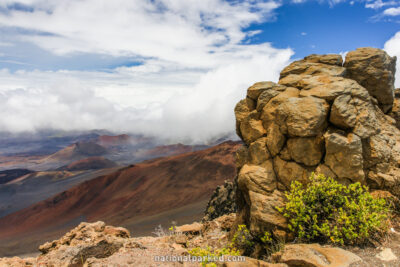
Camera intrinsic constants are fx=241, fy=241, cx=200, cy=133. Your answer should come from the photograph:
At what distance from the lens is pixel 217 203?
18922 mm

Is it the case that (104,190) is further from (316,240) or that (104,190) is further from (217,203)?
(316,240)

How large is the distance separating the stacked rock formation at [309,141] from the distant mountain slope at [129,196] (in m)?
35.8

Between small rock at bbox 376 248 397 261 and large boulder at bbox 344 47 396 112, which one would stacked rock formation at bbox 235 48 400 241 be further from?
small rock at bbox 376 248 397 261

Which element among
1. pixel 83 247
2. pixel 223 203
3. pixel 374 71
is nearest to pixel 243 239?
pixel 83 247

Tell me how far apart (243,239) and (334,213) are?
2.98 m

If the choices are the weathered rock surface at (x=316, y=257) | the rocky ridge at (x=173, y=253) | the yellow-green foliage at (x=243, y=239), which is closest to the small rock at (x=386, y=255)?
the rocky ridge at (x=173, y=253)

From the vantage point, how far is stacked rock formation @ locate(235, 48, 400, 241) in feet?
23.6

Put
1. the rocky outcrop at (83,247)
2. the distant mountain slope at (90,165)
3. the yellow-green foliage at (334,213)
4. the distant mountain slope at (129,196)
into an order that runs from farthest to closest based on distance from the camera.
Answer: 1. the distant mountain slope at (90,165)
2. the distant mountain slope at (129,196)
3. the rocky outcrop at (83,247)
4. the yellow-green foliage at (334,213)

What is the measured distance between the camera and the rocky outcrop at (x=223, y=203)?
17938mm

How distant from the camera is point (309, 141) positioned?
746 cm

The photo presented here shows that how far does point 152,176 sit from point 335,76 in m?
56.3

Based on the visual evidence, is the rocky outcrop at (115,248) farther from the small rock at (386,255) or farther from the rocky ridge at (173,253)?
the small rock at (386,255)

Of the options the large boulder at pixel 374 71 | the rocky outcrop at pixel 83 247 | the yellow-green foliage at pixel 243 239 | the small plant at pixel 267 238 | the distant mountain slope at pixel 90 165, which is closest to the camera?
the small plant at pixel 267 238

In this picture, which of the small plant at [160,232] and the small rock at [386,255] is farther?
the small plant at [160,232]
